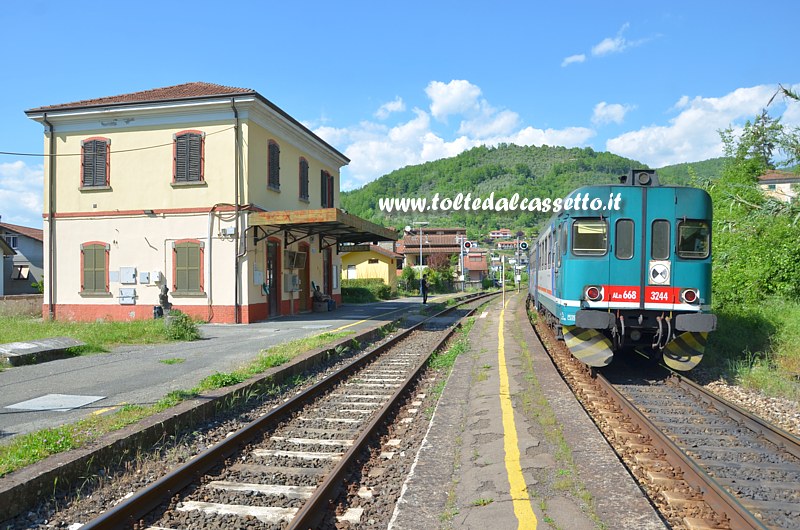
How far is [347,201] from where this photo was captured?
6869 centimetres

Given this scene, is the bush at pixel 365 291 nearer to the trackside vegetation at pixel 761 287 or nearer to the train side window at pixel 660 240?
the trackside vegetation at pixel 761 287

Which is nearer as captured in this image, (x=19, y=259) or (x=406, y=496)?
(x=406, y=496)

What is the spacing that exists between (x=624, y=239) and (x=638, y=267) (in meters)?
0.52

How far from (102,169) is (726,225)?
20.0 meters

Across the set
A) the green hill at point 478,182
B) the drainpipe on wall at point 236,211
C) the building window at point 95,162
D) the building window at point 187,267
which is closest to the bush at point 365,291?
the green hill at point 478,182

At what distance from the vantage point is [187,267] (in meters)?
19.6

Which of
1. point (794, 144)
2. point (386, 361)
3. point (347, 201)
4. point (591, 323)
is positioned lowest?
point (386, 361)

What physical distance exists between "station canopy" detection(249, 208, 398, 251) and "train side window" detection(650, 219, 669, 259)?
10.5m

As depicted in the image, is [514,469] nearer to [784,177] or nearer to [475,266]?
[784,177]

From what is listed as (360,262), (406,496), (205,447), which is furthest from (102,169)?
(360,262)

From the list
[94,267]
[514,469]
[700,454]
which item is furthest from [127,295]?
[700,454]

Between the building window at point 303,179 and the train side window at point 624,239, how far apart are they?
1637cm

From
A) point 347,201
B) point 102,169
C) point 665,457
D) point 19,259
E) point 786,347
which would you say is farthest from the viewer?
point 347,201

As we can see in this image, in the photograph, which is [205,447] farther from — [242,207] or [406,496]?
[242,207]
